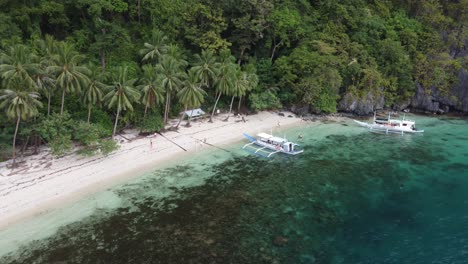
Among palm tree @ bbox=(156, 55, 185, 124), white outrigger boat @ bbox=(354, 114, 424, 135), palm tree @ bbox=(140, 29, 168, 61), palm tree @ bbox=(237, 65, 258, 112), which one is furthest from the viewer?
white outrigger boat @ bbox=(354, 114, 424, 135)

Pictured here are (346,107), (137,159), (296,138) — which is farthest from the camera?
(346,107)

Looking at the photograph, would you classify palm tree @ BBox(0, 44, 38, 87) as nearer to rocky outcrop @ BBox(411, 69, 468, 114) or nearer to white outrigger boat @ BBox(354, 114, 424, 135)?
white outrigger boat @ BBox(354, 114, 424, 135)

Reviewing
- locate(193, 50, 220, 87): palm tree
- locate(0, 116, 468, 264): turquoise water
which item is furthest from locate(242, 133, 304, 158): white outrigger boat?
locate(193, 50, 220, 87): palm tree

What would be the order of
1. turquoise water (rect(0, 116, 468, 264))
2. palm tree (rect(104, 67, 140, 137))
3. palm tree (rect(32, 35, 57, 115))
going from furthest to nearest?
palm tree (rect(104, 67, 140, 137)) < palm tree (rect(32, 35, 57, 115)) < turquoise water (rect(0, 116, 468, 264))

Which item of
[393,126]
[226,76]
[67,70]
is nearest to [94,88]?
[67,70]

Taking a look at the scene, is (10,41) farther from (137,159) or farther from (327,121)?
(327,121)

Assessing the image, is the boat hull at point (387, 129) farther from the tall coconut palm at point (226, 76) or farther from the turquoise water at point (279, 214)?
the tall coconut palm at point (226, 76)

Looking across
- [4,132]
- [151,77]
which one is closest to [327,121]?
[151,77]
